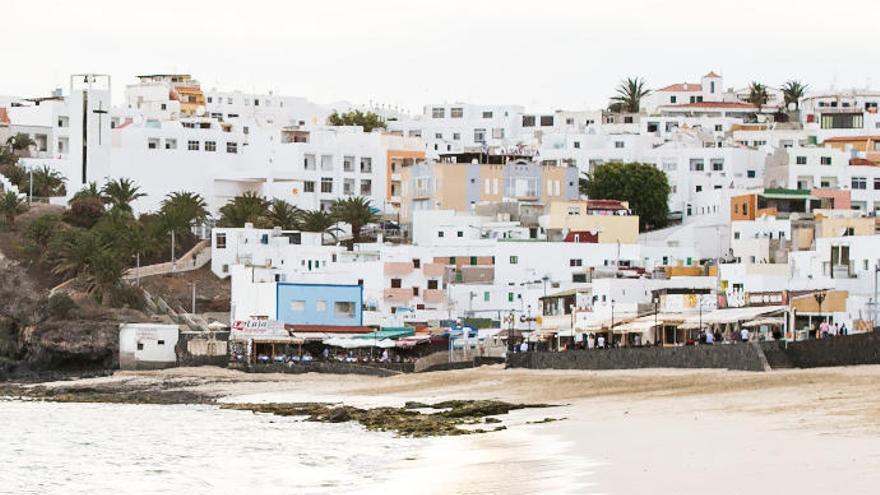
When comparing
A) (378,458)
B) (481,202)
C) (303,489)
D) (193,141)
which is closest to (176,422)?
(378,458)

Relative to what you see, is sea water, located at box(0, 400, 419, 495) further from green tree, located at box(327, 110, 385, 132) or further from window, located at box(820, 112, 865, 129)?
green tree, located at box(327, 110, 385, 132)

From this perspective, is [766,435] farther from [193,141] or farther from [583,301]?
[193,141]

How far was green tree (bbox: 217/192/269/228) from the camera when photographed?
335 ft

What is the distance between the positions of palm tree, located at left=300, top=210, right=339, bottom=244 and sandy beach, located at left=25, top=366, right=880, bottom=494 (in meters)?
51.1

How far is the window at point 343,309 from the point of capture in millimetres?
83500

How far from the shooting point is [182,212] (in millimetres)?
100812

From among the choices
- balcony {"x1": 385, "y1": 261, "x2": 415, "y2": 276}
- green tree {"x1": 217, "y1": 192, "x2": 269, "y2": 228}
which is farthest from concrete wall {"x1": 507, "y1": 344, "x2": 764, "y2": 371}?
green tree {"x1": 217, "y1": 192, "x2": 269, "y2": 228}

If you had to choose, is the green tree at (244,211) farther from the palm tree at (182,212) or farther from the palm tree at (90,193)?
the palm tree at (90,193)

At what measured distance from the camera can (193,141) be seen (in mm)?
112500

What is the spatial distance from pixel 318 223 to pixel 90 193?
13.8m

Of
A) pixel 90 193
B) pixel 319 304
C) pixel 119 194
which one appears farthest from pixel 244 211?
pixel 319 304

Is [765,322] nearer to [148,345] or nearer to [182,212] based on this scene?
[148,345]

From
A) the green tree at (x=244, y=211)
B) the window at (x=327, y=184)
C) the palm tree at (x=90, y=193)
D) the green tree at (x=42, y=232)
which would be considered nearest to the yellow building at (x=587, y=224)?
the green tree at (x=244, y=211)

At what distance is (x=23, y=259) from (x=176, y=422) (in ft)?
176
